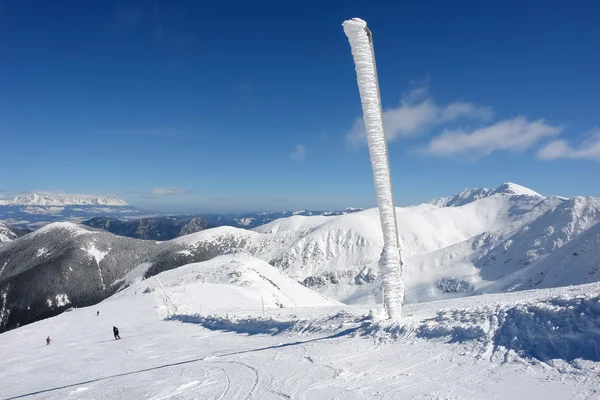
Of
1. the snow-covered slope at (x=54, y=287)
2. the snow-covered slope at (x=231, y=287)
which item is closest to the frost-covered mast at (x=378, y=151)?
the snow-covered slope at (x=231, y=287)

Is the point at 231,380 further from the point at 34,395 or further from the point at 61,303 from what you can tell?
the point at 61,303

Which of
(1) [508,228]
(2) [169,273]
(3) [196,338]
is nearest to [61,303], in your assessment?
(2) [169,273]

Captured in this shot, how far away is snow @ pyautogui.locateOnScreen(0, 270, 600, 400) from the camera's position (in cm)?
995

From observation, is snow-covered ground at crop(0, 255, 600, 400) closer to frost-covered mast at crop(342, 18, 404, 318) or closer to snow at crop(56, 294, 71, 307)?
frost-covered mast at crop(342, 18, 404, 318)

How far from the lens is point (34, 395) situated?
48.9 ft

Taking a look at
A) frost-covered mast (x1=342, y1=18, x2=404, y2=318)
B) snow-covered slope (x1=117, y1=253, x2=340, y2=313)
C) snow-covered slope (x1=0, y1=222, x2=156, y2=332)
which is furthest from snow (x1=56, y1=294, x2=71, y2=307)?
frost-covered mast (x1=342, y1=18, x2=404, y2=318)

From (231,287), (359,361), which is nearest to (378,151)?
(359,361)

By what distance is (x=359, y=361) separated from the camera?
13.1 meters

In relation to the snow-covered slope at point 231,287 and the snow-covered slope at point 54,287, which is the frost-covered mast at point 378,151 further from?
the snow-covered slope at point 54,287

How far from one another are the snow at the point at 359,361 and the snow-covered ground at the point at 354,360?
0.15ft

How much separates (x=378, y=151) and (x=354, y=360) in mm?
8587

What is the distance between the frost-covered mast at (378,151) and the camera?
1465 cm

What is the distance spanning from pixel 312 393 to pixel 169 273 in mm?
92732

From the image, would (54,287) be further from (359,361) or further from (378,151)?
(378,151)
